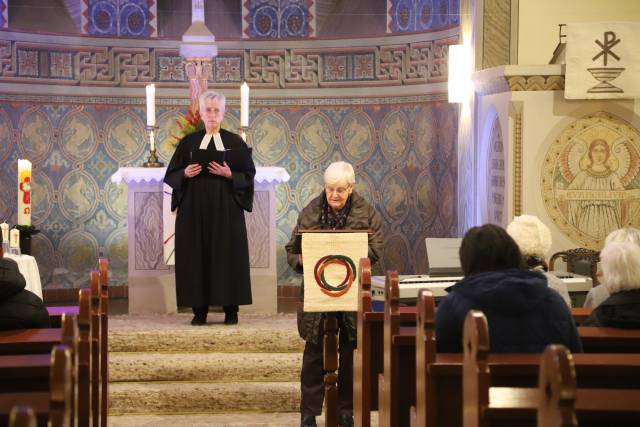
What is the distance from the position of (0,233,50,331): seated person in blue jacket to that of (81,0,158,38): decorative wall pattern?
245 inches

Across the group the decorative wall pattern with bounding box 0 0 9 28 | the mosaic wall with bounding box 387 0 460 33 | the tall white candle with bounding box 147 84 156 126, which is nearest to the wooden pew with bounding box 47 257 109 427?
the tall white candle with bounding box 147 84 156 126

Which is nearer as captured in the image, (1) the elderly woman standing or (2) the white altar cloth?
(1) the elderly woman standing

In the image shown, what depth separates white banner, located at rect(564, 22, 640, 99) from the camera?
6855mm

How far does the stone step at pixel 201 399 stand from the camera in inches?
255

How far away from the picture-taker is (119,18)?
10.2 metres

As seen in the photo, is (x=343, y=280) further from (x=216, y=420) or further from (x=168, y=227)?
(x=168, y=227)

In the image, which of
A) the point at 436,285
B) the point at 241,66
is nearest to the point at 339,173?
the point at 436,285

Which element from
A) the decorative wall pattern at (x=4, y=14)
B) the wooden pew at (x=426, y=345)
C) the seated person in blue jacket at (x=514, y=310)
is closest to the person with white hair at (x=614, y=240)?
the seated person in blue jacket at (x=514, y=310)

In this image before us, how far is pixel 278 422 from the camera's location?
20.4 ft

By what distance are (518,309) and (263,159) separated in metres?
7.09

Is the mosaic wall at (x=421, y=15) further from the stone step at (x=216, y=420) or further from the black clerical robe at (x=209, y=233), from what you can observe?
the stone step at (x=216, y=420)

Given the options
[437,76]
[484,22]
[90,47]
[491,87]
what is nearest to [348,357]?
[491,87]

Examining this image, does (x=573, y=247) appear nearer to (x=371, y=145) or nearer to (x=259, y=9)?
(x=371, y=145)

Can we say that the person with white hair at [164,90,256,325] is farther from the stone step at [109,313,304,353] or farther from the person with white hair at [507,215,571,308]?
the person with white hair at [507,215,571,308]
